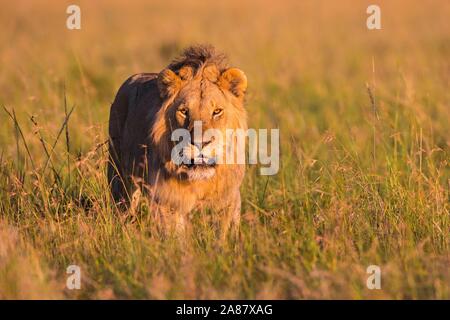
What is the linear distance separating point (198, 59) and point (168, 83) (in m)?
0.33

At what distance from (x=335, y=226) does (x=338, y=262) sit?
0.57m

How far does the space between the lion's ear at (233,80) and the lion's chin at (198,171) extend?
27.0 inches

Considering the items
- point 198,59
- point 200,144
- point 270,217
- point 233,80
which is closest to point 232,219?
point 270,217

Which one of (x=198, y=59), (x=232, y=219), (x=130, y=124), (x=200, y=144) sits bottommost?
(x=232, y=219)

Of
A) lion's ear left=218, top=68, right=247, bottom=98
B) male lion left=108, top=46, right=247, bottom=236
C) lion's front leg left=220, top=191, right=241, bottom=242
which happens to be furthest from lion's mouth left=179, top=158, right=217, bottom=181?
lion's ear left=218, top=68, right=247, bottom=98

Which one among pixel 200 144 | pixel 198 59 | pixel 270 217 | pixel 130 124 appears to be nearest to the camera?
pixel 200 144

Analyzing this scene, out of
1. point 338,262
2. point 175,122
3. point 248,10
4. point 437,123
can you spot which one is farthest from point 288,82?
point 248,10

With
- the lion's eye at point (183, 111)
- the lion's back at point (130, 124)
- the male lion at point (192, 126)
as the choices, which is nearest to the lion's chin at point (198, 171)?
the male lion at point (192, 126)

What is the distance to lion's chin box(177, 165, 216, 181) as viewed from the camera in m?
6.11

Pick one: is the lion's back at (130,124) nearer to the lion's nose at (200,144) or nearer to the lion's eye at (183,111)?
the lion's eye at (183,111)

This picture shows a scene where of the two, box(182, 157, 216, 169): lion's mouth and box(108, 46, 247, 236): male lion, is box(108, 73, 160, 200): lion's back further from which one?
box(182, 157, 216, 169): lion's mouth

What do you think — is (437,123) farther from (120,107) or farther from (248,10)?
(248,10)

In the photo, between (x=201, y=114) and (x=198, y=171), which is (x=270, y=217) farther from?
(x=201, y=114)

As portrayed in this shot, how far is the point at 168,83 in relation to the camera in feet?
21.0
